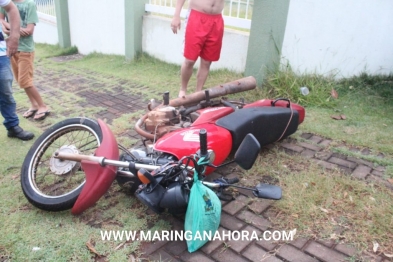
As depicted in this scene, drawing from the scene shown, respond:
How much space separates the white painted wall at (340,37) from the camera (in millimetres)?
5059

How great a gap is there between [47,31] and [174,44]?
15.8 ft

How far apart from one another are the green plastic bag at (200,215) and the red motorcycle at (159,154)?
7 cm

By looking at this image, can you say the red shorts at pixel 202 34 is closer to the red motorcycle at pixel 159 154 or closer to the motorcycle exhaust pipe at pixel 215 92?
the motorcycle exhaust pipe at pixel 215 92

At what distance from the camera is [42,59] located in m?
7.95

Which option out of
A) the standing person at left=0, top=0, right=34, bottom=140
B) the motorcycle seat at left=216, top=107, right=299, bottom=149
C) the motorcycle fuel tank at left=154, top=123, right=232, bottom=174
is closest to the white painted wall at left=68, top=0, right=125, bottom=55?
the standing person at left=0, top=0, right=34, bottom=140

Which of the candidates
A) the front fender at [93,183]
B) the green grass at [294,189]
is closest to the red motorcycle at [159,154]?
the front fender at [93,183]

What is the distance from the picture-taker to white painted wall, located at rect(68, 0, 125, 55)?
24.9 feet

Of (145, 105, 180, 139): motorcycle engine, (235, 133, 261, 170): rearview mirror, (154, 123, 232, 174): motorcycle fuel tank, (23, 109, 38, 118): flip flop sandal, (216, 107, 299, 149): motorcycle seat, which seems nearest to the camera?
(235, 133, 261, 170): rearview mirror

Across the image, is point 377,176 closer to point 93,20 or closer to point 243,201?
point 243,201

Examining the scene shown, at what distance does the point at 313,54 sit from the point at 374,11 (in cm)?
100

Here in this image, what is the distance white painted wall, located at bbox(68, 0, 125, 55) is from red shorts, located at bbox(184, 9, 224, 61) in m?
3.45

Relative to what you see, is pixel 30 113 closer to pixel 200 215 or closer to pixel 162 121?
pixel 162 121

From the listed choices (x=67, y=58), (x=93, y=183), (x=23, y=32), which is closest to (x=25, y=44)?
(x=23, y=32)

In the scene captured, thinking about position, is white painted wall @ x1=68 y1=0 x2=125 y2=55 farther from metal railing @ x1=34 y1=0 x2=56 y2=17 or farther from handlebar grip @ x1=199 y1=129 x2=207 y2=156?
handlebar grip @ x1=199 y1=129 x2=207 y2=156
